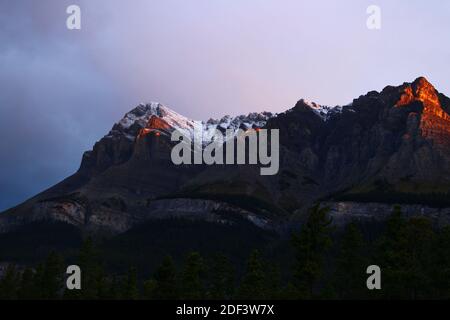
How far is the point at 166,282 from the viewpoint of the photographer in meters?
110

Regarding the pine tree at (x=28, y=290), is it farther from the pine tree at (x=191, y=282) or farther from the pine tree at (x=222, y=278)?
the pine tree at (x=191, y=282)

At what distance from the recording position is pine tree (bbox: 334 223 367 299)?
121 m

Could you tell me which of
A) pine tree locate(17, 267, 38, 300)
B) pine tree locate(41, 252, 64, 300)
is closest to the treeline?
pine tree locate(41, 252, 64, 300)

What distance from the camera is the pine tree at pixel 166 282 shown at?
109 meters

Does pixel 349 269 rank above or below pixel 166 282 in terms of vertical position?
above

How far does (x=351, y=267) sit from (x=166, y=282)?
1350 inches

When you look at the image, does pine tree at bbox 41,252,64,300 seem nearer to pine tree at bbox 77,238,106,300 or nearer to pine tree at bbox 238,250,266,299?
pine tree at bbox 77,238,106,300

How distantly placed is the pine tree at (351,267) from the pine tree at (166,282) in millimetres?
32024

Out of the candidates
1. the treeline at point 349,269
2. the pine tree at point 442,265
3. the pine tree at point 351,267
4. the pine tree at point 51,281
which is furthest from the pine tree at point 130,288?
the pine tree at point 442,265

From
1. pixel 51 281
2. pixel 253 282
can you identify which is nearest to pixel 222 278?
pixel 253 282

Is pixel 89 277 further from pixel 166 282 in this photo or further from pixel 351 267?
pixel 351 267
